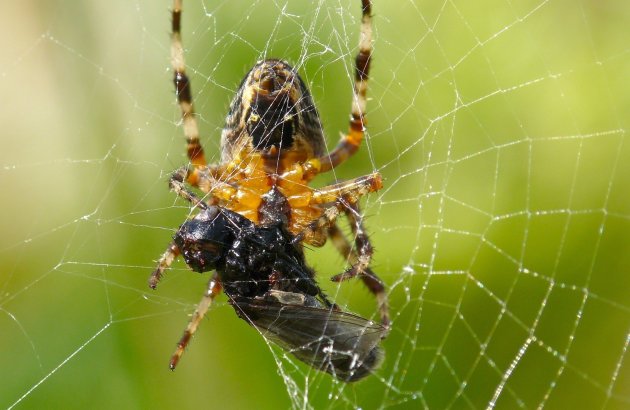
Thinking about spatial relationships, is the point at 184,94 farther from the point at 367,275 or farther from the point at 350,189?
the point at 367,275

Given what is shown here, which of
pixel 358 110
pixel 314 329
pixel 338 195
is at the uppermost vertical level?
pixel 358 110

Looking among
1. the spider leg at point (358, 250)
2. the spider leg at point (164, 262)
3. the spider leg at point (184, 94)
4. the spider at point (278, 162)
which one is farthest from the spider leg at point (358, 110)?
the spider leg at point (164, 262)

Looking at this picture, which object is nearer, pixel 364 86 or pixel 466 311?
pixel 466 311

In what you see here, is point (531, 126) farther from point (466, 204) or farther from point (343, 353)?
point (343, 353)

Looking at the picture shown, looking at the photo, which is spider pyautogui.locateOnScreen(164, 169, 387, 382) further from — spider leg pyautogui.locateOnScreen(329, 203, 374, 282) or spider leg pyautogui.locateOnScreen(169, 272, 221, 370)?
spider leg pyautogui.locateOnScreen(169, 272, 221, 370)

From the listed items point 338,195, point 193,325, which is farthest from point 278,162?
point 193,325

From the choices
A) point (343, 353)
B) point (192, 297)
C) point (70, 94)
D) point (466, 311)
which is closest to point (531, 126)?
point (466, 311)

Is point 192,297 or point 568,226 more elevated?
point 568,226

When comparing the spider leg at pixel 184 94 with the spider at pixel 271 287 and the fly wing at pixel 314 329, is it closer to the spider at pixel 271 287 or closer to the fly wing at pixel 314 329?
the spider at pixel 271 287
